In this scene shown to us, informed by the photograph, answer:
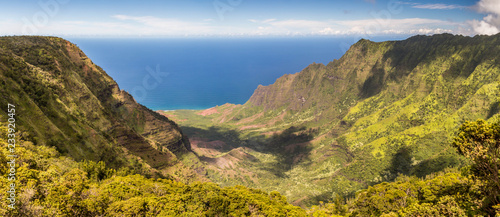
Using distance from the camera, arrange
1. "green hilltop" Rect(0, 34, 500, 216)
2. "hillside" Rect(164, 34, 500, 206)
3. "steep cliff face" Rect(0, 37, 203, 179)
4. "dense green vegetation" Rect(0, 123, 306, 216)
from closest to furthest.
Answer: "dense green vegetation" Rect(0, 123, 306, 216) < "green hilltop" Rect(0, 34, 500, 216) < "steep cliff face" Rect(0, 37, 203, 179) < "hillside" Rect(164, 34, 500, 206)

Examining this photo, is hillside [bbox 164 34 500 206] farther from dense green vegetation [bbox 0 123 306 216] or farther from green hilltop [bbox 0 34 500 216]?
dense green vegetation [bbox 0 123 306 216]

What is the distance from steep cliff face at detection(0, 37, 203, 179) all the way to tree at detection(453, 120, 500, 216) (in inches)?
2723

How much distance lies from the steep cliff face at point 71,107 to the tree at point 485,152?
6916 centimetres

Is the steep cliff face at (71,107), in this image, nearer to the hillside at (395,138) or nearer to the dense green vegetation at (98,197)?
the dense green vegetation at (98,197)

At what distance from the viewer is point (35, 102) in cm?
5778

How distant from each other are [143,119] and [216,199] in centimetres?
8608

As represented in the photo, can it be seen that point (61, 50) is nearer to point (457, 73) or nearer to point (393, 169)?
point (393, 169)

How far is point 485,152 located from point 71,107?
91.2 m

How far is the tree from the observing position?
25.2 metres

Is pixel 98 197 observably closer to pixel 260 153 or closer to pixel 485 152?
pixel 485 152

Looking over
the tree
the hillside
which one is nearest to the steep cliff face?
the hillside

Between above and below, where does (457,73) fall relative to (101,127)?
above

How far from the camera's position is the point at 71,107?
2837 inches

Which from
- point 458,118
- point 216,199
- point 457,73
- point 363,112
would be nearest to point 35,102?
point 216,199
